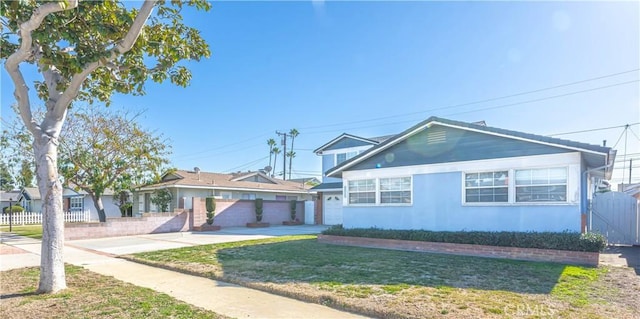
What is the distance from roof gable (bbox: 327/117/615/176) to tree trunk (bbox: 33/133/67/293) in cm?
1039

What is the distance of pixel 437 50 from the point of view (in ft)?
50.8

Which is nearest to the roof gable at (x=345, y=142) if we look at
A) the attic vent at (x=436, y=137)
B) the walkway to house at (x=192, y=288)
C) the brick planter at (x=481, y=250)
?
the attic vent at (x=436, y=137)

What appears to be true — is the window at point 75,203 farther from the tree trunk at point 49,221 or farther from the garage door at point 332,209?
the tree trunk at point 49,221

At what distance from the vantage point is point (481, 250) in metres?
11.1

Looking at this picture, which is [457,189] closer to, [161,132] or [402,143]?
[402,143]

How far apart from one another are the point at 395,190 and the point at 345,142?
1164 centimetres

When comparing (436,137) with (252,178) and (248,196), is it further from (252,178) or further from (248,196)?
(252,178)

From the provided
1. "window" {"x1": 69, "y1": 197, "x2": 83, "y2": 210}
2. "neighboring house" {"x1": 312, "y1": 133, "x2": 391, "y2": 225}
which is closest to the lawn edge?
"neighboring house" {"x1": 312, "y1": 133, "x2": 391, "y2": 225}

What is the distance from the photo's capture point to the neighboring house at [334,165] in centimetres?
2522

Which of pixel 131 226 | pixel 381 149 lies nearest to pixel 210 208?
pixel 131 226

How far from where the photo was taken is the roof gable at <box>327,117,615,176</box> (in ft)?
36.7

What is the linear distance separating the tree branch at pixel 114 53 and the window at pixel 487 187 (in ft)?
34.8

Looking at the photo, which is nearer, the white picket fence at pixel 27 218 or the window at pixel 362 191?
the window at pixel 362 191

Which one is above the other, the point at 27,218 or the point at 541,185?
the point at 541,185
